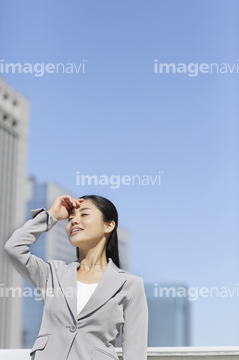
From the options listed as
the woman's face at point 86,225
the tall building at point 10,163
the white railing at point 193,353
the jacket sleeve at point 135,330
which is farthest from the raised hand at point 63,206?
the tall building at point 10,163

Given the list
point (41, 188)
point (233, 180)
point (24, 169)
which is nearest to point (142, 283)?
point (233, 180)

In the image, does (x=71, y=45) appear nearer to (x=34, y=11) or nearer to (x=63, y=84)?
(x=34, y=11)

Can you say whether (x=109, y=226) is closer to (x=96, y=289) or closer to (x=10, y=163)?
(x=96, y=289)

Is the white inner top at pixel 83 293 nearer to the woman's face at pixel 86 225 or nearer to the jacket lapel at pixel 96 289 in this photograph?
the jacket lapel at pixel 96 289

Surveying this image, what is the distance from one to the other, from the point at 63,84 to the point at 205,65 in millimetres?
1436

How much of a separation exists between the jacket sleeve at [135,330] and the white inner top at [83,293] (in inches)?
4.6

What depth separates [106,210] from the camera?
4.92 feet

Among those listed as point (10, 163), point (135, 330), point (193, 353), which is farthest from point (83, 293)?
point (10, 163)

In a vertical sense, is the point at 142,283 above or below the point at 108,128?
below

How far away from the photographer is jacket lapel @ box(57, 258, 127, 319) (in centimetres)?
131

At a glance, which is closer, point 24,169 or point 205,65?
point 205,65

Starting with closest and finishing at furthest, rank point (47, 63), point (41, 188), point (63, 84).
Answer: point (47, 63) < point (63, 84) < point (41, 188)

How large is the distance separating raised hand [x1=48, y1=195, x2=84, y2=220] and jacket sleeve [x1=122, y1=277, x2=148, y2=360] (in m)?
0.31

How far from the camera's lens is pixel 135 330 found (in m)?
1.38
